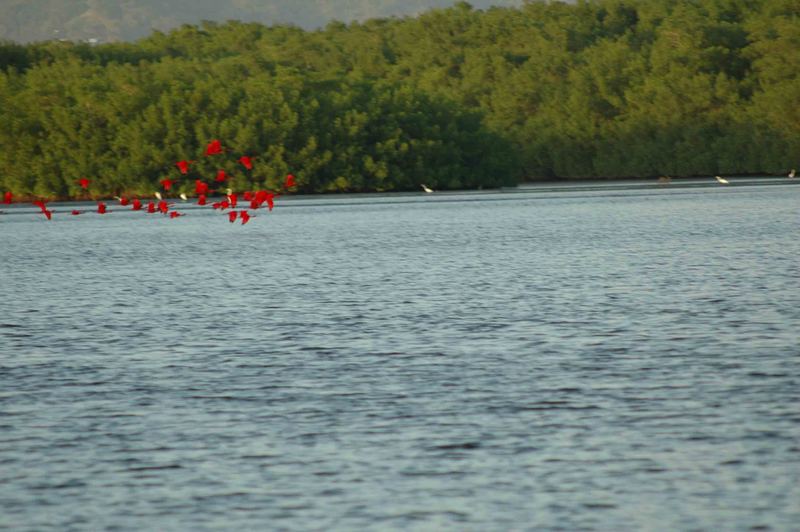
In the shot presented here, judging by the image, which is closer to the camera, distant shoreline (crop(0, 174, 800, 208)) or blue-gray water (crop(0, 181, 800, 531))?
blue-gray water (crop(0, 181, 800, 531))

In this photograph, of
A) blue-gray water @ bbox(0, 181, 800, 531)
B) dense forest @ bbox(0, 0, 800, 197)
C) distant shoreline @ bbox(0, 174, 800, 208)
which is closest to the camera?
blue-gray water @ bbox(0, 181, 800, 531)

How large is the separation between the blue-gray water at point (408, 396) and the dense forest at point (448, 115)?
213 ft

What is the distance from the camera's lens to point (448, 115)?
101 metres

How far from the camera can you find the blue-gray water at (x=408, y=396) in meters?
9.76

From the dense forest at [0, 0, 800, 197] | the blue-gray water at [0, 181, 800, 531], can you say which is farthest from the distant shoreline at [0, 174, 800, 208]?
the blue-gray water at [0, 181, 800, 531]

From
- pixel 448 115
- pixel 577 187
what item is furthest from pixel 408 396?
pixel 577 187

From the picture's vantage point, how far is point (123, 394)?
14.4 m

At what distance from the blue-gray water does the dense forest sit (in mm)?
64889

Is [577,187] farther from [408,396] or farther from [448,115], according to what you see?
[408,396]

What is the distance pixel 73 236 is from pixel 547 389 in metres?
40.0

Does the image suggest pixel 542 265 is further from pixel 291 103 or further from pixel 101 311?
pixel 291 103

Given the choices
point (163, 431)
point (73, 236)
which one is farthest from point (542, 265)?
point (73, 236)

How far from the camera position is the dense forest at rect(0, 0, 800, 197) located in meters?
96.4

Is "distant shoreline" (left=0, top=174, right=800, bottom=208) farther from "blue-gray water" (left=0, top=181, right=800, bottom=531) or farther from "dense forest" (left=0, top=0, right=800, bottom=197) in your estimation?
"blue-gray water" (left=0, top=181, right=800, bottom=531)
